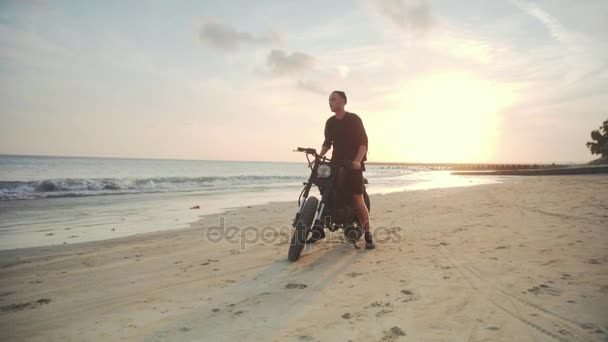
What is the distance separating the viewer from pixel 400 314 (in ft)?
8.28

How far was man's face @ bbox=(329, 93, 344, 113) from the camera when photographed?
15.7ft

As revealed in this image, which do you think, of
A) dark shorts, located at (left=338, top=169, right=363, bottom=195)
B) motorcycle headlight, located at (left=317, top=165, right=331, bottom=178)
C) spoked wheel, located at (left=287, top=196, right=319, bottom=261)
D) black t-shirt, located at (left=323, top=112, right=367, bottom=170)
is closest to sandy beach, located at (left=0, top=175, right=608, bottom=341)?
spoked wheel, located at (left=287, top=196, right=319, bottom=261)

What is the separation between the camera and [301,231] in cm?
425

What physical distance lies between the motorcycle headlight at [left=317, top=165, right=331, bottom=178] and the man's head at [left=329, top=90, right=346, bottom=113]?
96 cm

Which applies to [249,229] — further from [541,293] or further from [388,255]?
[541,293]

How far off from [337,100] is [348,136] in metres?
0.58

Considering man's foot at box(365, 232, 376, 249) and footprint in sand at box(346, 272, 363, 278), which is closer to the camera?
footprint in sand at box(346, 272, 363, 278)

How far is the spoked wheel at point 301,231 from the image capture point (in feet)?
13.8

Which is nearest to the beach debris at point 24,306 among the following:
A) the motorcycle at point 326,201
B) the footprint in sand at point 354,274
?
the motorcycle at point 326,201

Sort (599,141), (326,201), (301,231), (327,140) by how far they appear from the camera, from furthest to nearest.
Answer: (599,141), (327,140), (326,201), (301,231)

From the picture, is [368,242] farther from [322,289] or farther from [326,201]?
[322,289]

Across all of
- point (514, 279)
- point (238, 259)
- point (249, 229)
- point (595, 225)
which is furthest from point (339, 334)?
point (595, 225)

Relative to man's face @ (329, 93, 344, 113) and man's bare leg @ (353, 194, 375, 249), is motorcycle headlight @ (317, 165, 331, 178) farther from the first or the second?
man's face @ (329, 93, 344, 113)


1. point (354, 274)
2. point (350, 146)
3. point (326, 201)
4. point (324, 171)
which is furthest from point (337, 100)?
point (354, 274)
